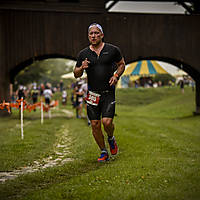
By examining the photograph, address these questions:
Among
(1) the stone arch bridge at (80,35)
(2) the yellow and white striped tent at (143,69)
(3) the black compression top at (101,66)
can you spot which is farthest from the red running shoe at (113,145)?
(2) the yellow and white striped tent at (143,69)

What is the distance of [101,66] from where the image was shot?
7277 millimetres

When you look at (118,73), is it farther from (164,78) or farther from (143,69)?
(164,78)

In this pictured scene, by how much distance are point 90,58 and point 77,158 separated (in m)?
2.32

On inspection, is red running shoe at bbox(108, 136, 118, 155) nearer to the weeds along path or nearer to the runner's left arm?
the weeds along path

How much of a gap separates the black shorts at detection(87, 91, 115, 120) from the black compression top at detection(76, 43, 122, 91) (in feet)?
0.45

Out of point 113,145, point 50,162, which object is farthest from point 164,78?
point 50,162

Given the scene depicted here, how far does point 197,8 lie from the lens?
1038 inches

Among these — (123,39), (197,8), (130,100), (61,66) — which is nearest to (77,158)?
(123,39)

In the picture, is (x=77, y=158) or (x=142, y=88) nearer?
(x=77, y=158)

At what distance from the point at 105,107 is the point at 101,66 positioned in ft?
2.66

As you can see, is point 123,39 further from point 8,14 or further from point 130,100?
point 130,100

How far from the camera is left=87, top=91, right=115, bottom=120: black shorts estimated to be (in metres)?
7.32

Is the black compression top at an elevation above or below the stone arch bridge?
below

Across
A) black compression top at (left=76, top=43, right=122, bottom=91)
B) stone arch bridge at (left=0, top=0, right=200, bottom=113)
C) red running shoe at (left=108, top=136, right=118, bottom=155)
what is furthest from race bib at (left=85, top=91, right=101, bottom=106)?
stone arch bridge at (left=0, top=0, right=200, bottom=113)
